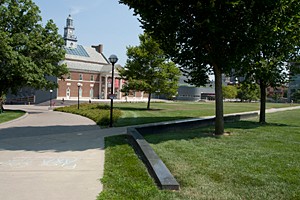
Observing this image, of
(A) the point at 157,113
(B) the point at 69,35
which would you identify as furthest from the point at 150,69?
(B) the point at 69,35

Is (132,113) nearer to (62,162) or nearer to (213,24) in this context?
(213,24)

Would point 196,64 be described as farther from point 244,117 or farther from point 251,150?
point 244,117

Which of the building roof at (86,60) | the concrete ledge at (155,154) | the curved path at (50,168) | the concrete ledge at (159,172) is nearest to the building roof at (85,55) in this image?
the building roof at (86,60)

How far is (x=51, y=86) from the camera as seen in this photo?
31.0m

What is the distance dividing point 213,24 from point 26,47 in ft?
72.4

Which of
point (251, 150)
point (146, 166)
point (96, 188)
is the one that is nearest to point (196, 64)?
point (251, 150)

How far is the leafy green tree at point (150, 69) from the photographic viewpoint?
3123 centimetres

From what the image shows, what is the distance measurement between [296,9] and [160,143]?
8088 millimetres

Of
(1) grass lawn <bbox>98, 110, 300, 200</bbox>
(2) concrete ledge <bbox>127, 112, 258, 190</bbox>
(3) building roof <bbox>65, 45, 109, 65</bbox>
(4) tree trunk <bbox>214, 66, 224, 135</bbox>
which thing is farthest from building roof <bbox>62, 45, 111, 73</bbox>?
(1) grass lawn <bbox>98, 110, 300, 200</bbox>

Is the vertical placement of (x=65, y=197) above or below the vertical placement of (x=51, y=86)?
below

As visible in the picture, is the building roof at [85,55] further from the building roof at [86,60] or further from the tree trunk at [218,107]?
the tree trunk at [218,107]

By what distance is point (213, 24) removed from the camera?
11.0 m

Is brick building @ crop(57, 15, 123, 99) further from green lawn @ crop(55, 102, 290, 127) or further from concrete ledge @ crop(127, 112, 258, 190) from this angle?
concrete ledge @ crop(127, 112, 258, 190)

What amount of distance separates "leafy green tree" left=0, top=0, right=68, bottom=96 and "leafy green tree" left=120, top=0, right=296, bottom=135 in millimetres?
17484
